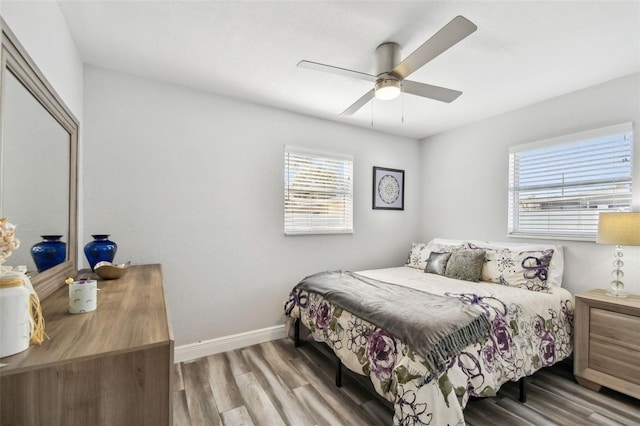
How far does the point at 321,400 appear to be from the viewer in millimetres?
2025

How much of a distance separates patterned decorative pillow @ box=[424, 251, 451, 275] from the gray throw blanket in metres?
0.91

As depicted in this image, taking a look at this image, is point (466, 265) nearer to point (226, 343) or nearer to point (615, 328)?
point (615, 328)

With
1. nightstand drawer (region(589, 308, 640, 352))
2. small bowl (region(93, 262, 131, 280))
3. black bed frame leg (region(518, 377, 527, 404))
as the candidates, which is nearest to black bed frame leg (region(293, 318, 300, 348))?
small bowl (region(93, 262, 131, 280))

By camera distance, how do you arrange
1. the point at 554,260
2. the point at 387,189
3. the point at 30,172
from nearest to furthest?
the point at 30,172 < the point at 554,260 < the point at 387,189

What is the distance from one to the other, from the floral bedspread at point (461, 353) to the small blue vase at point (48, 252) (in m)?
1.75

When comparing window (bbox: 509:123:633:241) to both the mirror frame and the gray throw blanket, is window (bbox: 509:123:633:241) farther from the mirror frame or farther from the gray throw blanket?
the mirror frame

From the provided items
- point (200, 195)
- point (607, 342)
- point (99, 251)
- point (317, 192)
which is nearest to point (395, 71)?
point (317, 192)

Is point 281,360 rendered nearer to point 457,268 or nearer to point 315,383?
point 315,383

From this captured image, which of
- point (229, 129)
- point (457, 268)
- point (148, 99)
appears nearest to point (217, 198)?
point (229, 129)

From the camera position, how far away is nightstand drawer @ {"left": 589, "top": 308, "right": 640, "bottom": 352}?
197 centimetres

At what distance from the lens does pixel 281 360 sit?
260cm

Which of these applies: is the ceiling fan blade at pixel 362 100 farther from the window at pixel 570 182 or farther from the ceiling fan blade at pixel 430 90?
the window at pixel 570 182

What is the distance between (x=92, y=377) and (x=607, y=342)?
3077 mm

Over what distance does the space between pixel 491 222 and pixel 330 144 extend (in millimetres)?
2106
